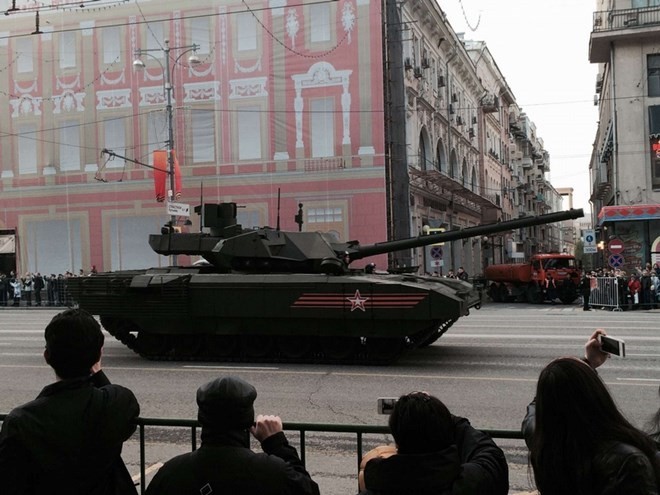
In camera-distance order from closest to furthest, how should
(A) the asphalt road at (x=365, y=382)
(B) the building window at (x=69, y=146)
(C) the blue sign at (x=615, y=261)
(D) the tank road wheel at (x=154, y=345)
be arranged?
(A) the asphalt road at (x=365, y=382) → (D) the tank road wheel at (x=154, y=345) → (C) the blue sign at (x=615, y=261) → (B) the building window at (x=69, y=146)

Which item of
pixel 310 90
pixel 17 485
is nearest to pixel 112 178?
pixel 310 90

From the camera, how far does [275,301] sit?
40.7 ft

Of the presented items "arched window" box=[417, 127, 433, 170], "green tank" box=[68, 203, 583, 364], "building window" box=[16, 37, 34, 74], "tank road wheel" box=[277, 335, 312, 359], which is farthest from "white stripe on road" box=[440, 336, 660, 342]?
"building window" box=[16, 37, 34, 74]

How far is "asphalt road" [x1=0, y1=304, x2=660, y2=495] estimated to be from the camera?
7.17 metres

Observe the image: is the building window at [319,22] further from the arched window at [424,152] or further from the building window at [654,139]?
the building window at [654,139]

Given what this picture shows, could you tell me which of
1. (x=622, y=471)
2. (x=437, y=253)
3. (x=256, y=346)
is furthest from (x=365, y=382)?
(x=437, y=253)

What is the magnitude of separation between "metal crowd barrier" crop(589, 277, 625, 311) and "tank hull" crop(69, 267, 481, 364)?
12.2 meters

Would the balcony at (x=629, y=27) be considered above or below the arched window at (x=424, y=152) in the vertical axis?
above

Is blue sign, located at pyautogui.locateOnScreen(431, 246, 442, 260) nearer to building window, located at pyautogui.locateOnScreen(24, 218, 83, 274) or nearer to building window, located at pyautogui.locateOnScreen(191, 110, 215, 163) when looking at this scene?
building window, located at pyautogui.locateOnScreen(191, 110, 215, 163)

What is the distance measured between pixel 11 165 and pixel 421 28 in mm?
19397

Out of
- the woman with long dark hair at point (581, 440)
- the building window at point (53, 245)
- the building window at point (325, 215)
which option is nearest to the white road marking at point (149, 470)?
the woman with long dark hair at point (581, 440)

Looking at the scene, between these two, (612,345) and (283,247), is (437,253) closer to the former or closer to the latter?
(283,247)

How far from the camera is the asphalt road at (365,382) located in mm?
7172

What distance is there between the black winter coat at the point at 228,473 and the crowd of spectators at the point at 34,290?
28.4m
